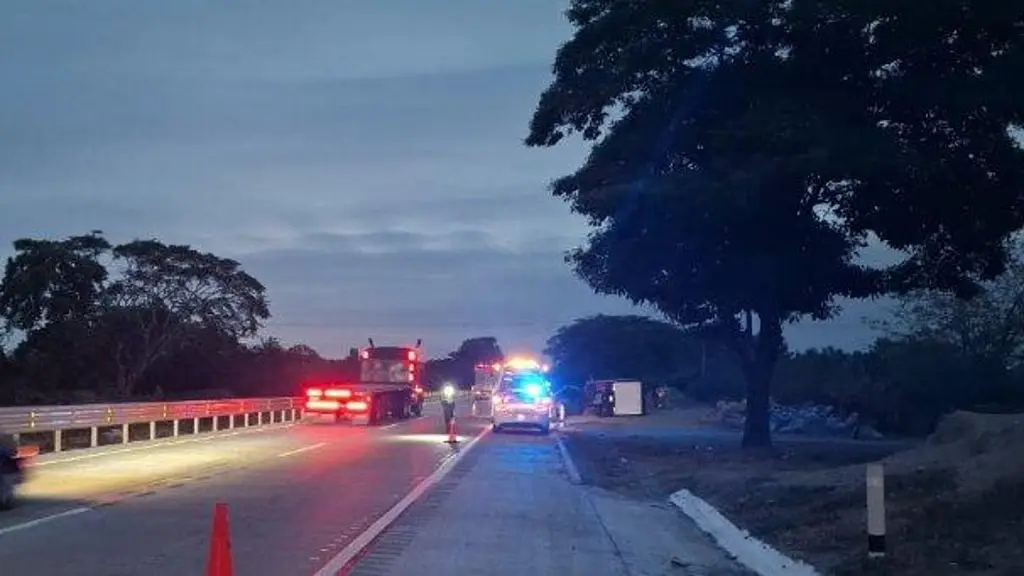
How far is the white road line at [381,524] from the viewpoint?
42.4ft

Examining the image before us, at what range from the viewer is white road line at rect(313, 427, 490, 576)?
1292cm

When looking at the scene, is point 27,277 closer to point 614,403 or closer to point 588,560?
point 614,403

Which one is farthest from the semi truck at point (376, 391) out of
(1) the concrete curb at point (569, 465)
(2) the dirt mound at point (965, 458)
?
(2) the dirt mound at point (965, 458)

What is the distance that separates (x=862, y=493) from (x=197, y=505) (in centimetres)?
919

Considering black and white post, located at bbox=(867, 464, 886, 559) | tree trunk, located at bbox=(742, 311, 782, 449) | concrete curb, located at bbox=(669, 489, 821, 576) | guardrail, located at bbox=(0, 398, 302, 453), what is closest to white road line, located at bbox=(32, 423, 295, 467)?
guardrail, located at bbox=(0, 398, 302, 453)

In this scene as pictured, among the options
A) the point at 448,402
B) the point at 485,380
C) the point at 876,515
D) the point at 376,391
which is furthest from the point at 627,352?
the point at 876,515

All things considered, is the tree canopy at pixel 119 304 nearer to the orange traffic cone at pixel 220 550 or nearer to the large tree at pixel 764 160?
the large tree at pixel 764 160

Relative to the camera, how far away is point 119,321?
204 ft

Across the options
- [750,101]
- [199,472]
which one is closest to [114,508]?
[199,472]

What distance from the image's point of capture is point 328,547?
14273 millimetres

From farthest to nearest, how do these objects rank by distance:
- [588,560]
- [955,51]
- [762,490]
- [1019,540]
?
1. [955,51]
2. [762,490]
3. [588,560]
4. [1019,540]

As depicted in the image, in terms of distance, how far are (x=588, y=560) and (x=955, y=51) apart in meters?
14.1

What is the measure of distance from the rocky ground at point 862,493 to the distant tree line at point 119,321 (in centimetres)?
3126

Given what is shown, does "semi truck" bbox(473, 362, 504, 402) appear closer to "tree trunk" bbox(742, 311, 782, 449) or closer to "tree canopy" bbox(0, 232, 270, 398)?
"tree canopy" bbox(0, 232, 270, 398)
